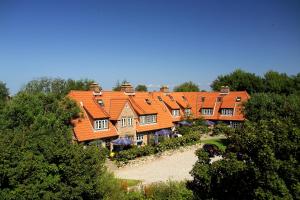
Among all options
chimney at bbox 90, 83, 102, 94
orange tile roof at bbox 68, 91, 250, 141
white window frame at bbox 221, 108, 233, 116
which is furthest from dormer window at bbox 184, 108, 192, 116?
chimney at bbox 90, 83, 102, 94

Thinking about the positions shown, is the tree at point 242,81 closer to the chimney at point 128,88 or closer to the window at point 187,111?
the window at point 187,111

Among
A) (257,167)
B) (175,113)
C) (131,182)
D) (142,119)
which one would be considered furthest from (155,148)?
(257,167)

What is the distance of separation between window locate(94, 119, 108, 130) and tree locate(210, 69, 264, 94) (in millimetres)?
55524

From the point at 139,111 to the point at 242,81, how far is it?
49.6 m

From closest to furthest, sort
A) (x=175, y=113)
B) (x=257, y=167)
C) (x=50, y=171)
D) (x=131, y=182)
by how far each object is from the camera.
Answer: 1. (x=257, y=167)
2. (x=50, y=171)
3. (x=131, y=182)
4. (x=175, y=113)

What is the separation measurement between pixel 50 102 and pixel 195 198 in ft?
78.0

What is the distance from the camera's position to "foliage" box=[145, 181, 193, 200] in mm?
25641

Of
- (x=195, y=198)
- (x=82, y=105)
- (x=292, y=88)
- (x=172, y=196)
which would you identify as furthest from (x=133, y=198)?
(x=292, y=88)

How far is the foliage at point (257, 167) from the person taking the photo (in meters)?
16.8

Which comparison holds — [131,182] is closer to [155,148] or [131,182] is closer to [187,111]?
[155,148]

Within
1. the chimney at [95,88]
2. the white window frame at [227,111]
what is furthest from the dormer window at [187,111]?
the chimney at [95,88]

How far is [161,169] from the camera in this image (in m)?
38.7

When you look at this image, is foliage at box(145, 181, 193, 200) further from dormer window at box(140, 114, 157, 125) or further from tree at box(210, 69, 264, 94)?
tree at box(210, 69, 264, 94)

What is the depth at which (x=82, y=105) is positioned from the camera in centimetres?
4569
